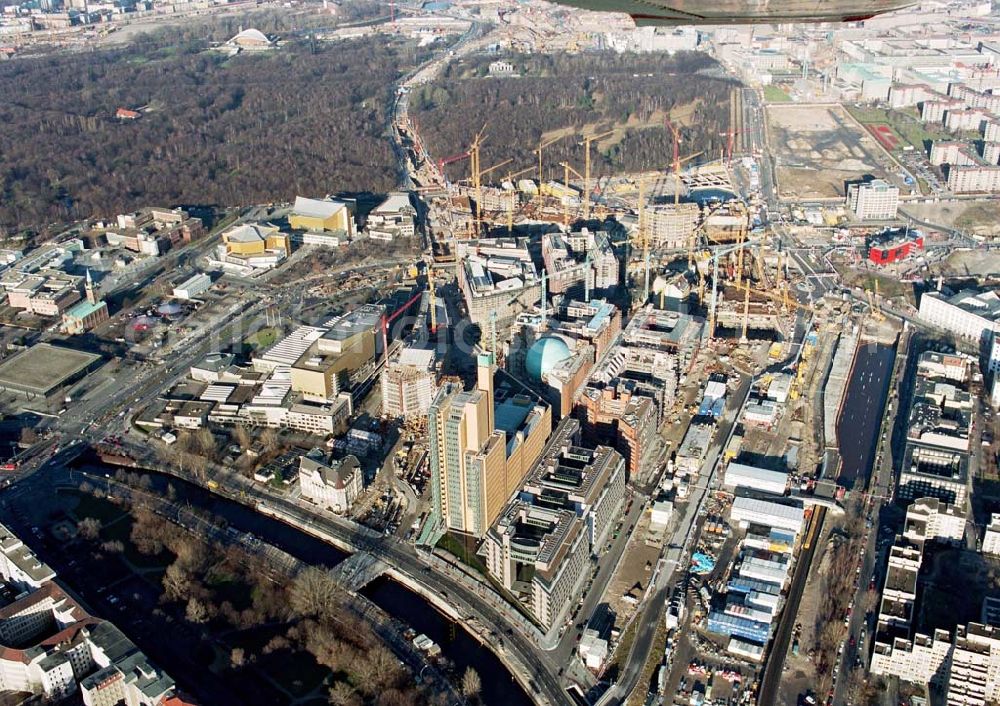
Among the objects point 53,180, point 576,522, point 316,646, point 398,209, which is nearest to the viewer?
point 316,646

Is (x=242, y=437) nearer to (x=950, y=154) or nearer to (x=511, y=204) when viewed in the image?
(x=511, y=204)

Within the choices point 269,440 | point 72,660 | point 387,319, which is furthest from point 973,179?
point 72,660

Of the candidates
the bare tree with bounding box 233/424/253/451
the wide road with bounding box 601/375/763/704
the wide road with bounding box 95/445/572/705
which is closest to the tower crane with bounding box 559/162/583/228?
the wide road with bounding box 601/375/763/704

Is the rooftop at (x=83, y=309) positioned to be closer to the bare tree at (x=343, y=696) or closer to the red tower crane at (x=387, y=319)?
the red tower crane at (x=387, y=319)

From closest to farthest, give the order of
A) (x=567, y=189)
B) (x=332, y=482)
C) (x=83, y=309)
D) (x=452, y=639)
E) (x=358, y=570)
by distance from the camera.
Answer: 1. (x=452, y=639)
2. (x=358, y=570)
3. (x=332, y=482)
4. (x=83, y=309)
5. (x=567, y=189)

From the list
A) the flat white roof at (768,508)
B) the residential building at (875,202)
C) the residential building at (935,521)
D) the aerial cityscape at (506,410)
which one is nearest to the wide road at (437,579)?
the aerial cityscape at (506,410)

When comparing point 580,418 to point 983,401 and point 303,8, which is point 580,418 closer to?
point 983,401

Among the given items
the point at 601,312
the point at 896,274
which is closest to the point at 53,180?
the point at 601,312
